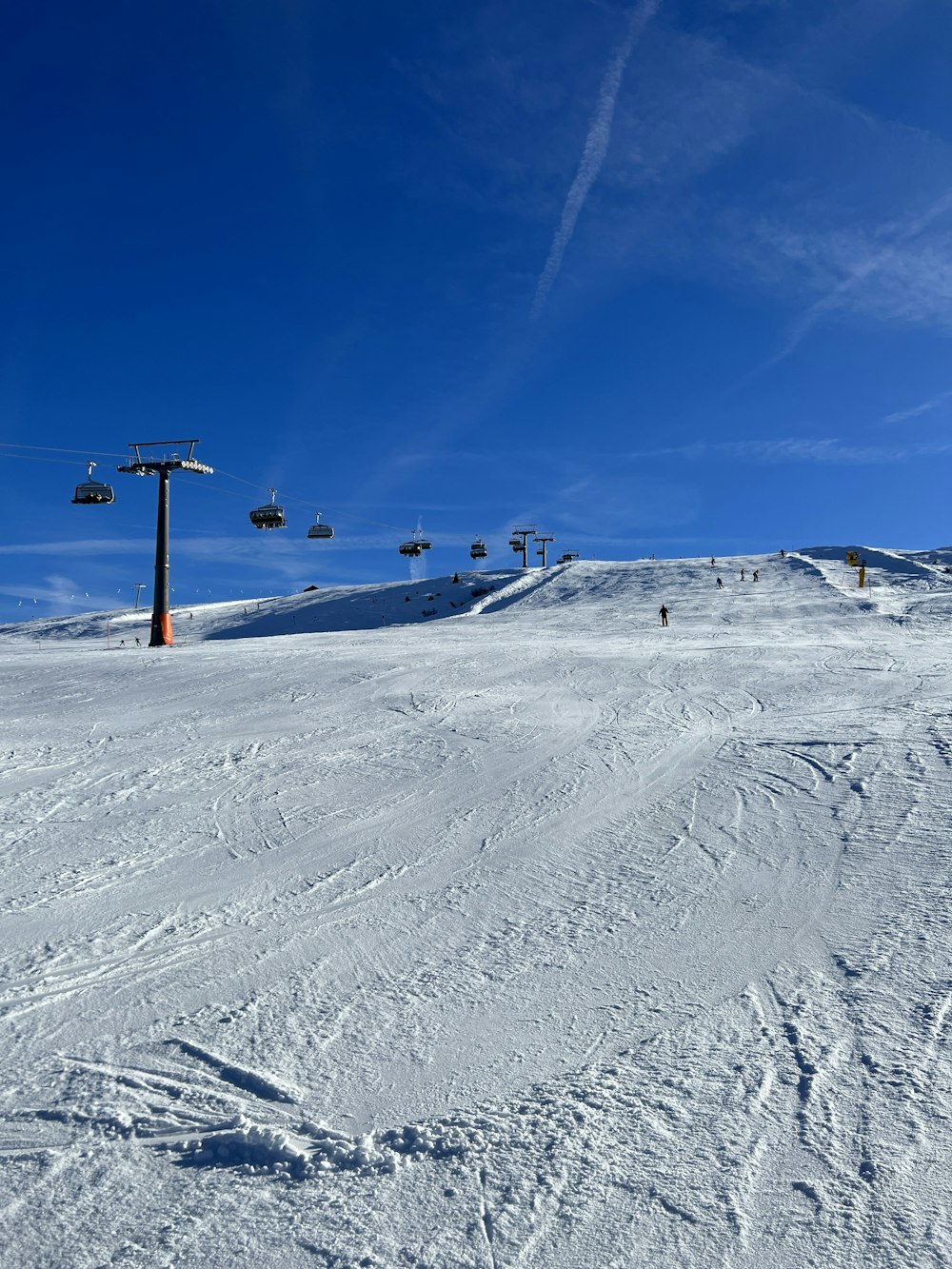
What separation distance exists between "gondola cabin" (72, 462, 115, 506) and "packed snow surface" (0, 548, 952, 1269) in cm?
2429

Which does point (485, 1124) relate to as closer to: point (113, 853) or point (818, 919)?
point (818, 919)

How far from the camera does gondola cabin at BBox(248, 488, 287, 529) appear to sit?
3603cm

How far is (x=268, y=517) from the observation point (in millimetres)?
36031

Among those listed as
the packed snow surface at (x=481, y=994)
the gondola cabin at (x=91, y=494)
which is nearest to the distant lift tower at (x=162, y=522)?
the gondola cabin at (x=91, y=494)

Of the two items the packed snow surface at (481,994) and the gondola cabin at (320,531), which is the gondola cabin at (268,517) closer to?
the gondola cabin at (320,531)

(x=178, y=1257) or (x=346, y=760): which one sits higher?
(x=346, y=760)

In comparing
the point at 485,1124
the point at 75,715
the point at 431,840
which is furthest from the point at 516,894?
the point at 75,715

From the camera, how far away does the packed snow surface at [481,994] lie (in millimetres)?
2844

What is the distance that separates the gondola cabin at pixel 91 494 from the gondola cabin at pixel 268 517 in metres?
5.85

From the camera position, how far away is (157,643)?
32.1 metres

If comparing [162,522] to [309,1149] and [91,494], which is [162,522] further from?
[309,1149]

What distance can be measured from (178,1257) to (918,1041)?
3.04 metres

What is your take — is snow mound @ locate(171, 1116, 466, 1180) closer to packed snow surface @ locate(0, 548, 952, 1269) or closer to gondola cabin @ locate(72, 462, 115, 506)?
packed snow surface @ locate(0, 548, 952, 1269)

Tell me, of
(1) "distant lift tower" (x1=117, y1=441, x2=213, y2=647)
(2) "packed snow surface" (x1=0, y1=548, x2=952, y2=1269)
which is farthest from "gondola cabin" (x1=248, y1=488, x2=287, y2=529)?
(2) "packed snow surface" (x1=0, y1=548, x2=952, y2=1269)
